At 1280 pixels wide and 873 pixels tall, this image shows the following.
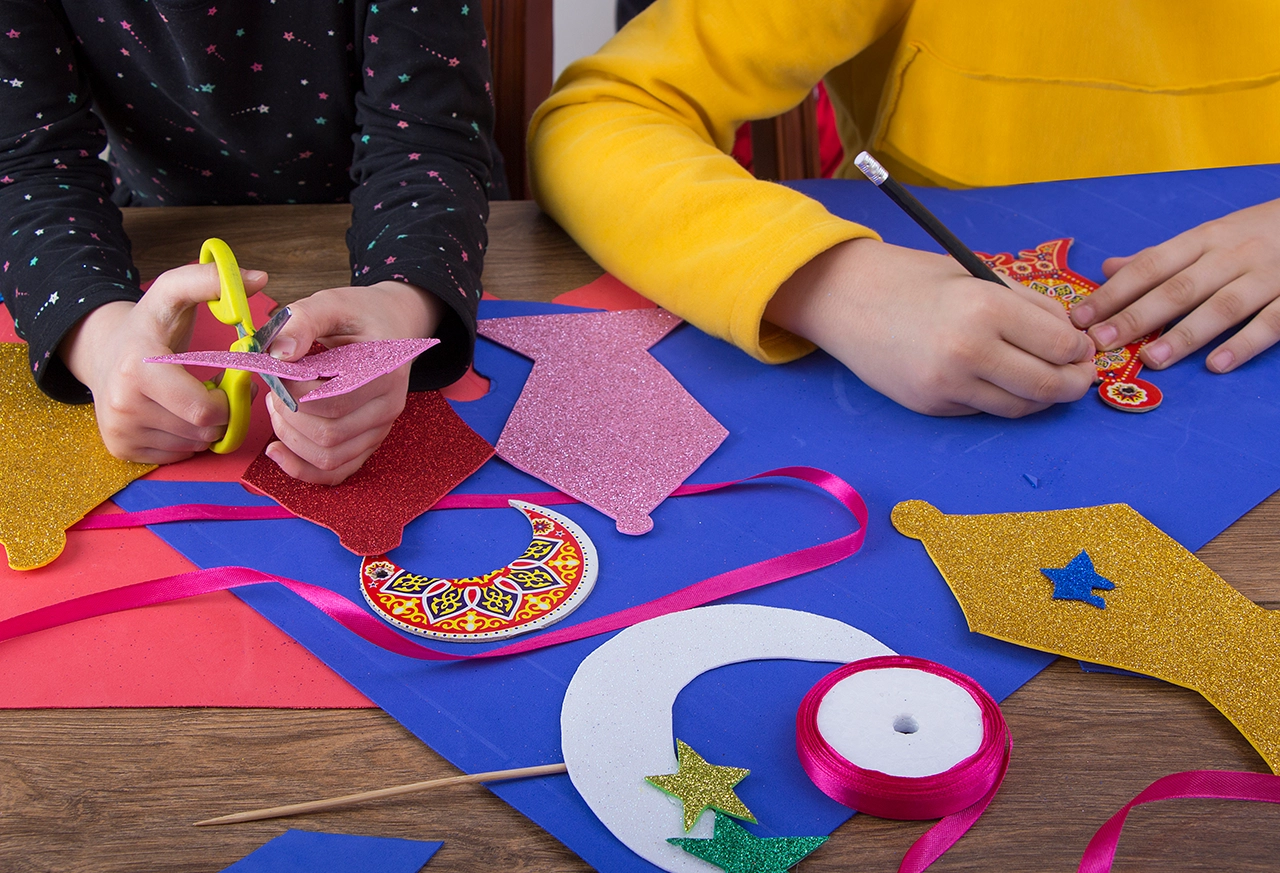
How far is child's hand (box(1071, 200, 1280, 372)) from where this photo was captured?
0.70 m

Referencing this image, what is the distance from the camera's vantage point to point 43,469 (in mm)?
602

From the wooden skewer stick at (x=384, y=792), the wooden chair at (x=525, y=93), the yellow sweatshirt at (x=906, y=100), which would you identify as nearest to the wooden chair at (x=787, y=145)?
the wooden chair at (x=525, y=93)

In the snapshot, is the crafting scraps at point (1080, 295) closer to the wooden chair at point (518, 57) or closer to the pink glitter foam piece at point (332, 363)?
the pink glitter foam piece at point (332, 363)

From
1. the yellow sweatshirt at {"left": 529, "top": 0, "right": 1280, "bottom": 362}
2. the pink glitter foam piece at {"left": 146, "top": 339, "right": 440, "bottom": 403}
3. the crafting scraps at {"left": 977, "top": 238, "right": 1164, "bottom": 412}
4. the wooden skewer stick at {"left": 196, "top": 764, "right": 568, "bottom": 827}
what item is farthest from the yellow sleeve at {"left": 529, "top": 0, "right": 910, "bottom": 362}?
the wooden skewer stick at {"left": 196, "top": 764, "right": 568, "bottom": 827}

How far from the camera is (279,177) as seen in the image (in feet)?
3.34

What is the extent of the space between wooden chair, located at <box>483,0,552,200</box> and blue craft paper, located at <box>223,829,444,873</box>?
0.89 metres

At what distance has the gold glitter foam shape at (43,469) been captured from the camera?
54 centimetres

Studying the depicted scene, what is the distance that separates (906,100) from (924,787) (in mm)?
836

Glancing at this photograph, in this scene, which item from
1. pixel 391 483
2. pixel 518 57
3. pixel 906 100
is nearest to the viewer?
pixel 391 483

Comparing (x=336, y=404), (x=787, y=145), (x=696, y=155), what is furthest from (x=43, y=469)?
(x=787, y=145)

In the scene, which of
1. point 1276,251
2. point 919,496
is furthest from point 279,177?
point 1276,251

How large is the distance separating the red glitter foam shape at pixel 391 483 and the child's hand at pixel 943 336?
10.6 inches

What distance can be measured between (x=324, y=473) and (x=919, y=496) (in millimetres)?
364

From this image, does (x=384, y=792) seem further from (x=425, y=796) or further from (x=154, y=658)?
(x=154, y=658)
